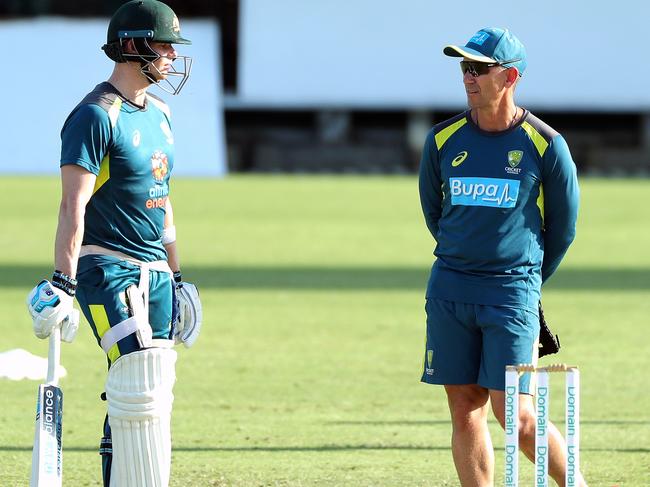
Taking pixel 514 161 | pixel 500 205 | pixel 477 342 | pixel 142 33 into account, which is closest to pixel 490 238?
pixel 500 205

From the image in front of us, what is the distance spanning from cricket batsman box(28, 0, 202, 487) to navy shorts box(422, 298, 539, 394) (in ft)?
3.41

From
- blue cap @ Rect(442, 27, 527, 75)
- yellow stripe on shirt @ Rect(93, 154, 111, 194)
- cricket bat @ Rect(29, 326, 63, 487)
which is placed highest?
blue cap @ Rect(442, 27, 527, 75)

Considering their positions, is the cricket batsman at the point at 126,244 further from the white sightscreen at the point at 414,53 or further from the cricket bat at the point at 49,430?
the white sightscreen at the point at 414,53

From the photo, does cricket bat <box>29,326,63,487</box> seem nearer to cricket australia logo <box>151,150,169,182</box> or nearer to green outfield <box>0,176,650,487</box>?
cricket australia logo <box>151,150,169,182</box>

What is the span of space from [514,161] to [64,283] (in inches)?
69.7

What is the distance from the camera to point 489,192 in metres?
5.83

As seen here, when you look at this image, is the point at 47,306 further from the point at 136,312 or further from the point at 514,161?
the point at 514,161

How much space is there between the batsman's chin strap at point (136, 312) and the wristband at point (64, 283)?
287 millimetres

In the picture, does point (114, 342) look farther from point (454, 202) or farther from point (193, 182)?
point (193, 182)

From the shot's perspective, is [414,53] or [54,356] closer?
[54,356]

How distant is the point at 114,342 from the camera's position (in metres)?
5.82

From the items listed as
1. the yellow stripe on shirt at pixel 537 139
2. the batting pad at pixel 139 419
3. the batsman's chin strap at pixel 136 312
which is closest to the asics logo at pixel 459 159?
the yellow stripe on shirt at pixel 537 139

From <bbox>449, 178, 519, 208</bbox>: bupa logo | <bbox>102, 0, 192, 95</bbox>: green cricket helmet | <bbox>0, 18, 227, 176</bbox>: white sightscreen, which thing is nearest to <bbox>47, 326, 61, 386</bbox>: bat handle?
<bbox>102, 0, 192, 95</bbox>: green cricket helmet

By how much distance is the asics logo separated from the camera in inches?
232
